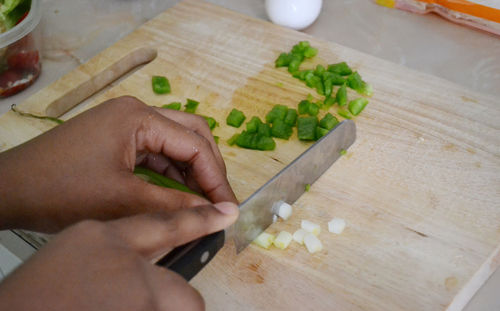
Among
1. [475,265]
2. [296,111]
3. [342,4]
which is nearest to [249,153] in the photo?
[296,111]

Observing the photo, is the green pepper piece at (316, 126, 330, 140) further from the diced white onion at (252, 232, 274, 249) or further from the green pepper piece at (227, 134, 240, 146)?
the diced white onion at (252, 232, 274, 249)

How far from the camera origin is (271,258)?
1.37 metres

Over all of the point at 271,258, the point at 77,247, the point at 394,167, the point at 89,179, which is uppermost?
the point at 77,247

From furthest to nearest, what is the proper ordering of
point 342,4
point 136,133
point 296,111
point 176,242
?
point 342,4
point 296,111
point 136,133
point 176,242

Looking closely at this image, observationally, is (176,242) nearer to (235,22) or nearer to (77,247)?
(77,247)

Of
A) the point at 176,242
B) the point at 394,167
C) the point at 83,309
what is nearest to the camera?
the point at 83,309

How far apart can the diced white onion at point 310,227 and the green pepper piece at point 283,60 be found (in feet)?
2.48

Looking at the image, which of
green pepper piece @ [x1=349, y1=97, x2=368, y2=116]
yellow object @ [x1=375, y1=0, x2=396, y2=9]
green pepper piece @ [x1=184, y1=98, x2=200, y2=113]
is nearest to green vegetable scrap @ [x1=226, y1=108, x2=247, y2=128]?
green pepper piece @ [x1=184, y1=98, x2=200, y2=113]

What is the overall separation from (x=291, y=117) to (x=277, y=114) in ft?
0.17

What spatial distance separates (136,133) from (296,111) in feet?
2.22

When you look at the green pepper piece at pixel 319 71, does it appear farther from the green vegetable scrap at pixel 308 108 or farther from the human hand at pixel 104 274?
the human hand at pixel 104 274

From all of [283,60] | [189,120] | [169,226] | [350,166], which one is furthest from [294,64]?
[169,226]

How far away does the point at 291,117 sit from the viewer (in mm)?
1734

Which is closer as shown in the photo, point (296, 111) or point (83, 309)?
point (83, 309)
